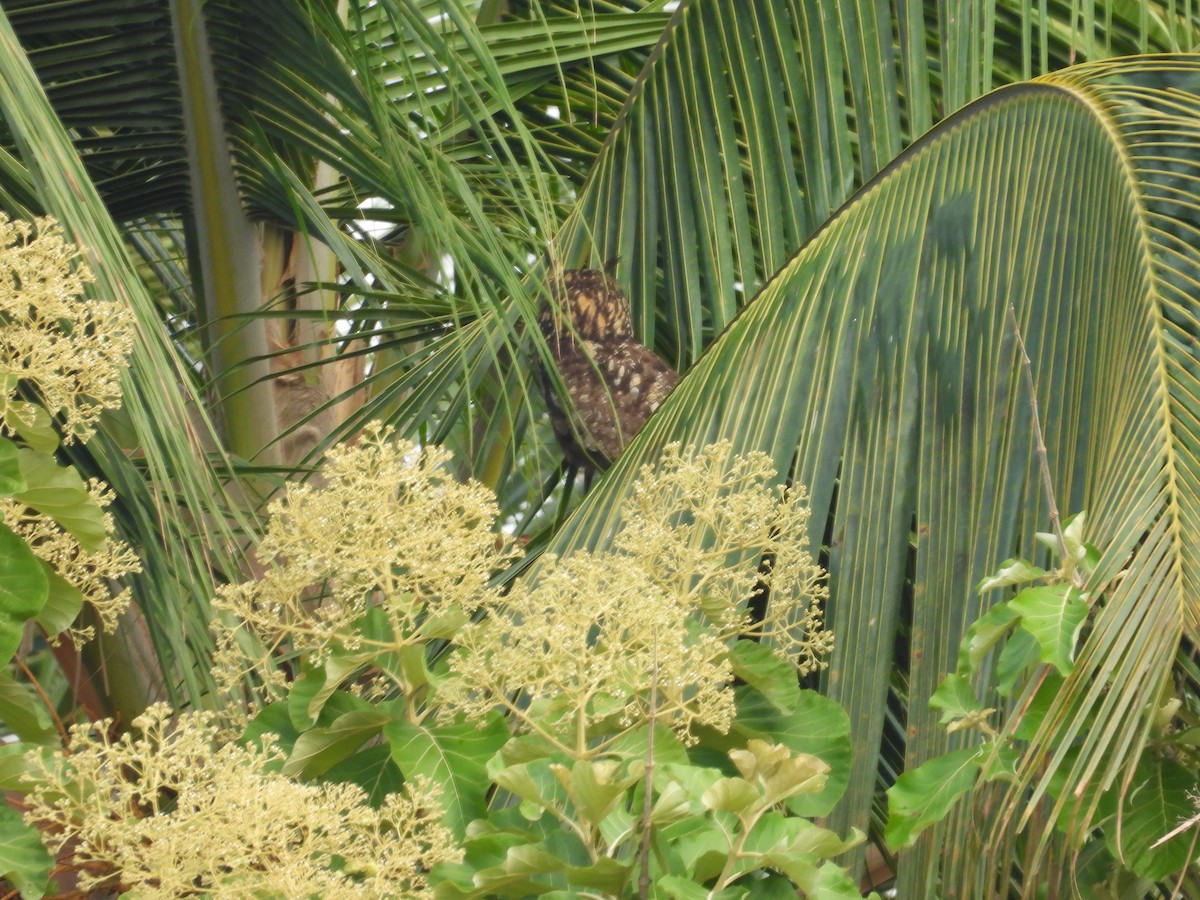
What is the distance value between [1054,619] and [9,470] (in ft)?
2.36

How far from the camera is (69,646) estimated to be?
5.41ft

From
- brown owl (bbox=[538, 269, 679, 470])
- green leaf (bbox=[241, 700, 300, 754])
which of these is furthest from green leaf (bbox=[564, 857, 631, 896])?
brown owl (bbox=[538, 269, 679, 470])

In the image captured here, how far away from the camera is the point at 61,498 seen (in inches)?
42.8

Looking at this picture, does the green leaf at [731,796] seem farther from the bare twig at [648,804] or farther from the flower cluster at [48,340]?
the flower cluster at [48,340]

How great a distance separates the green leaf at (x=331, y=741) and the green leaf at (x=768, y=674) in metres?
0.26

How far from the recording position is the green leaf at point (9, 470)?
997 mm

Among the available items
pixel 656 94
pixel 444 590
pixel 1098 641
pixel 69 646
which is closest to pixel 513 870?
pixel 444 590

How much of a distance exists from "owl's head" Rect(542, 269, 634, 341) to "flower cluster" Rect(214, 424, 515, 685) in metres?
0.89

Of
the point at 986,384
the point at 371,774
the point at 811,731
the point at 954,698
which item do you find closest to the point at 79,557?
the point at 371,774

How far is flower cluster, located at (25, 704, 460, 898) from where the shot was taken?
871 millimetres

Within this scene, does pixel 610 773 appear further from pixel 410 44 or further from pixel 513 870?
pixel 410 44

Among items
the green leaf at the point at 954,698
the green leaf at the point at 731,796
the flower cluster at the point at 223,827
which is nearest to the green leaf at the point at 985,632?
the green leaf at the point at 954,698

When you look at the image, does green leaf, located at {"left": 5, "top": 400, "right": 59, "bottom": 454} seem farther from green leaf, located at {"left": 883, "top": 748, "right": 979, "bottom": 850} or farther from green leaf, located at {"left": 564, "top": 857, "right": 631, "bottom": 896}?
green leaf, located at {"left": 883, "top": 748, "right": 979, "bottom": 850}

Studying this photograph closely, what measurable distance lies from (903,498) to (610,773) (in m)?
0.55
